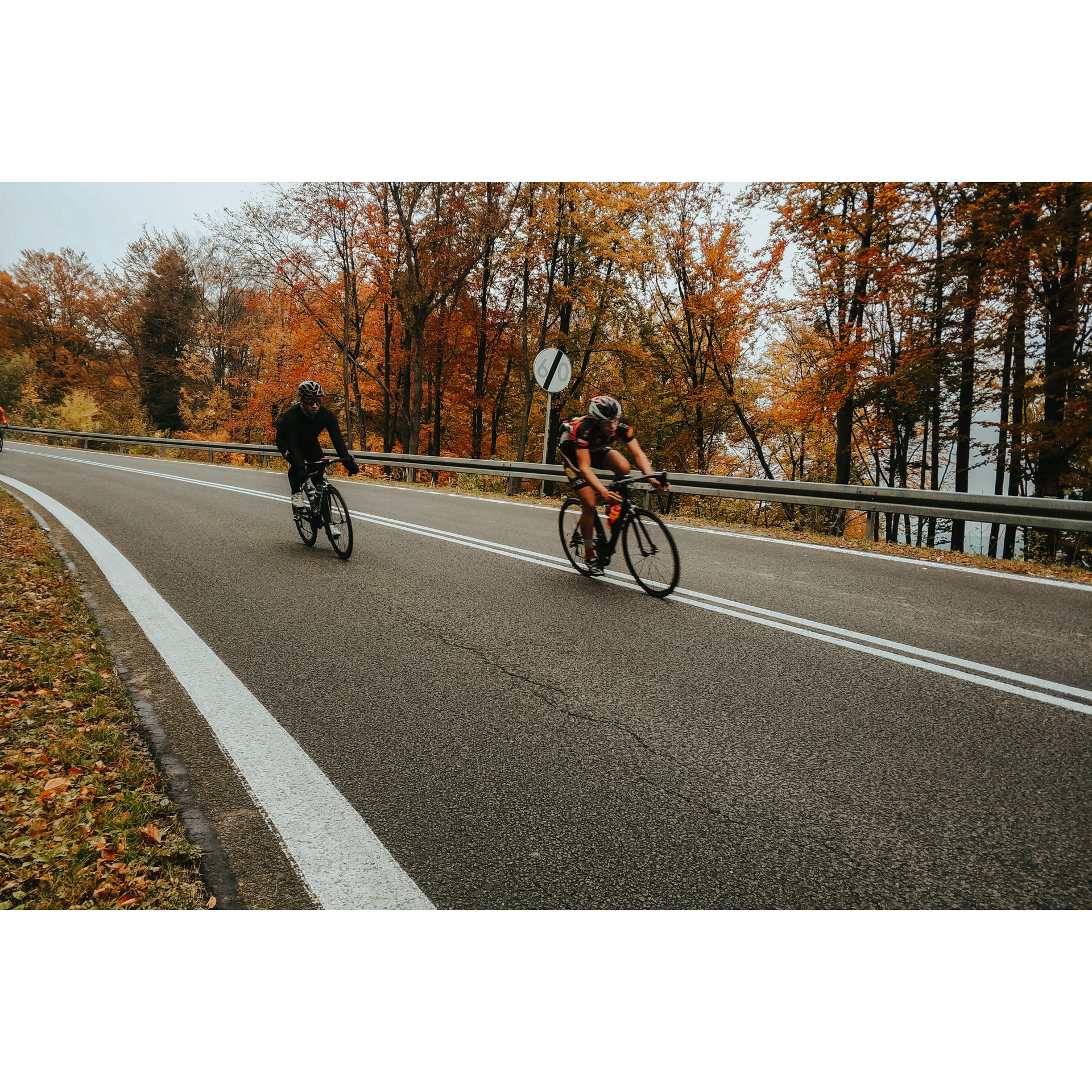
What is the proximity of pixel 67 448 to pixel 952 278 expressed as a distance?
3246 cm

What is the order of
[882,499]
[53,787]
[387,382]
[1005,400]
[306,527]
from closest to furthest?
[53,787], [306,527], [882,499], [1005,400], [387,382]

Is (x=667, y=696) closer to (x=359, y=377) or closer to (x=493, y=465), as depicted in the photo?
(x=493, y=465)

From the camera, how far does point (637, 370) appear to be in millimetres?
26031

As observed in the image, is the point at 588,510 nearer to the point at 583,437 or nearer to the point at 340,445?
the point at 583,437

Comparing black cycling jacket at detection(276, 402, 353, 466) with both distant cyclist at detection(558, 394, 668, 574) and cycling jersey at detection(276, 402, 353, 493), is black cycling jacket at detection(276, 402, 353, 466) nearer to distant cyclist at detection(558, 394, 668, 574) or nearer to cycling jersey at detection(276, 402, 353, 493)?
cycling jersey at detection(276, 402, 353, 493)

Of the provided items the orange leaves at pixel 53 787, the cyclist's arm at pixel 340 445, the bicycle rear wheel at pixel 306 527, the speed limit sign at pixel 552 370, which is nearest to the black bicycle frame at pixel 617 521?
the cyclist's arm at pixel 340 445

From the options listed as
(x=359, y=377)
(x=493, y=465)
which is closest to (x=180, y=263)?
(x=359, y=377)

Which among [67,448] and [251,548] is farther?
[67,448]

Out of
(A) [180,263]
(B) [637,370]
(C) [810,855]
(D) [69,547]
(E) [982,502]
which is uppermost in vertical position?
(A) [180,263]

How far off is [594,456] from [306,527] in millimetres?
3931

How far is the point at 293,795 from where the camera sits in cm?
281

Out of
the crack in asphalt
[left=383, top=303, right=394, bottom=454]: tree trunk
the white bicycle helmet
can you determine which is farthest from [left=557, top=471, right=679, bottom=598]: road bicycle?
[left=383, top=303, right=394, bottom=454]: tree trunk

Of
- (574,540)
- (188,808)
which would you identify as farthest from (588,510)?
(188,808)

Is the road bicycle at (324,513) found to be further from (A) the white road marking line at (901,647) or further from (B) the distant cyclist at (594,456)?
(A) the white road marking line at (901,647)
